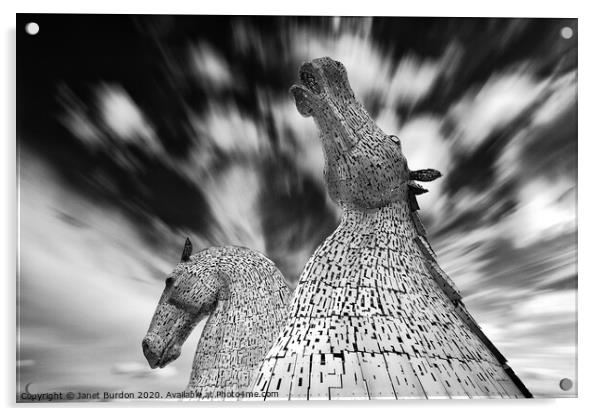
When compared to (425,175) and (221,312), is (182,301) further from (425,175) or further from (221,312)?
(425,175)

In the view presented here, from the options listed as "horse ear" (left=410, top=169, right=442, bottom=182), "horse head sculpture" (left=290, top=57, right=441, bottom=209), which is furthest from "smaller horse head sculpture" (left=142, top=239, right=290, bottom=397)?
"horse ear" (left=410, top=169, right=442, bottom=182)

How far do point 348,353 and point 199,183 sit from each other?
1175 mm

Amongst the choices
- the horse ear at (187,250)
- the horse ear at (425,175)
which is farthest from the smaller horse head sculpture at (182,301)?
the horse ear at (425,175)

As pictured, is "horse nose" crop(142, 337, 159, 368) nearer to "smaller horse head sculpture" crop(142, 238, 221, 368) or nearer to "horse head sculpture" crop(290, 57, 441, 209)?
"smaller horse head sculpture" crop(142, 238, 221, 368)

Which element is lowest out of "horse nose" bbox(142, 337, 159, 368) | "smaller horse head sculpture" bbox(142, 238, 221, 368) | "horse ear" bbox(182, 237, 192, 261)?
"horse nose" bbox(142, 337, 159, 368)

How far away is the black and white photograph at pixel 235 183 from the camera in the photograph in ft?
9.57

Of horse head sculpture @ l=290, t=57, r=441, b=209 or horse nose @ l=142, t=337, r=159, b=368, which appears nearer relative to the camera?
horse head sculpture @ l=290, t=57, r=441, b=209

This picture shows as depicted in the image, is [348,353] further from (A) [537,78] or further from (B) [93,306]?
(A) [537,78]

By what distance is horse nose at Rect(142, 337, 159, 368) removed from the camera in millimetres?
2939

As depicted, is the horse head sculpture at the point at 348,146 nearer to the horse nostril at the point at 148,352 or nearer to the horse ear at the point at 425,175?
the horse ear at the point at 425,175

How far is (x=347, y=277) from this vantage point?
2.38m

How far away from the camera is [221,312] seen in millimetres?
3041

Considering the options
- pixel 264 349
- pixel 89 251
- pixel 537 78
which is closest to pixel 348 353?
pixel 264 349

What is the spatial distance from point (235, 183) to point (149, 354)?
2.63 feet
